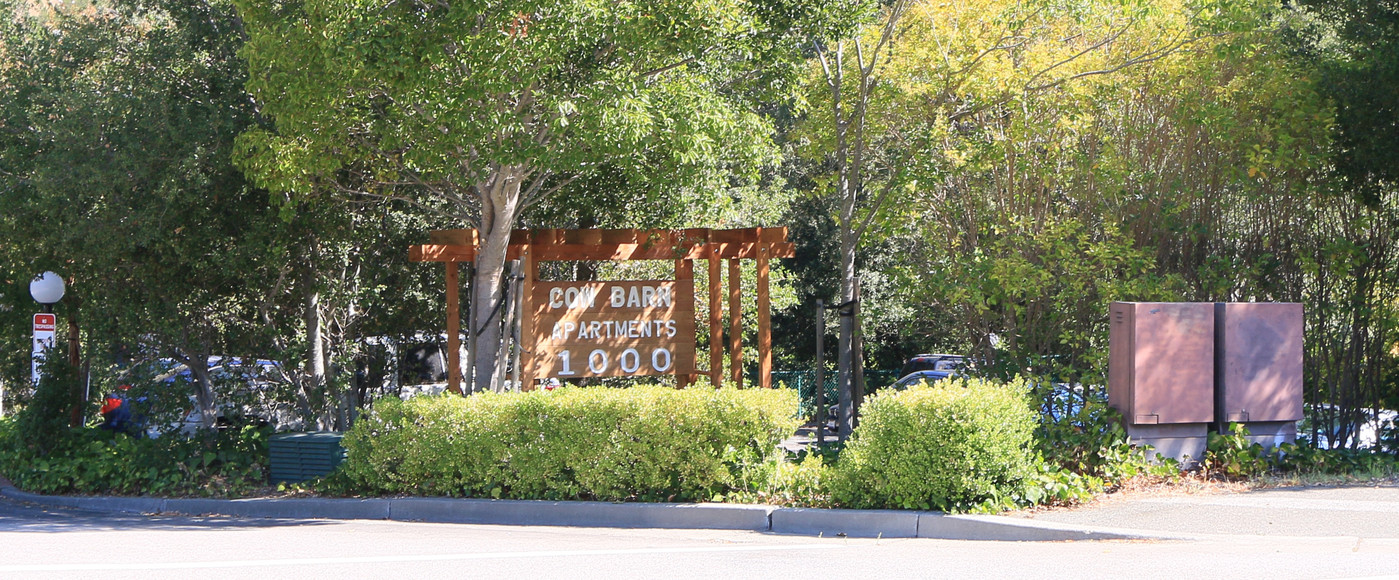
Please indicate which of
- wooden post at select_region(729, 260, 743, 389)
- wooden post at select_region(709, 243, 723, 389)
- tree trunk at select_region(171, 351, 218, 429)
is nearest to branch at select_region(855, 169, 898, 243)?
wooden post at select_region(729, 260, 743, 389)

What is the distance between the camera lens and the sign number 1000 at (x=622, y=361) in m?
12.0

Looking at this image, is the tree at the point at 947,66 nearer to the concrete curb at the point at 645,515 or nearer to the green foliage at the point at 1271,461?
the concrete curb at the point at 645,515

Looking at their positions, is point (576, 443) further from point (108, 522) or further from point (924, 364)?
point (924, 364)

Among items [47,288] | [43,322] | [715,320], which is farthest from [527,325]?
[43,322]

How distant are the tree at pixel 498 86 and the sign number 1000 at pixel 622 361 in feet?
3.91

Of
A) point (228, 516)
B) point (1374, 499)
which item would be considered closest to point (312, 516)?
point (228, 516)

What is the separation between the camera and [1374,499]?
27.6 ft

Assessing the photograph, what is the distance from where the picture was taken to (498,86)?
983 centimetres

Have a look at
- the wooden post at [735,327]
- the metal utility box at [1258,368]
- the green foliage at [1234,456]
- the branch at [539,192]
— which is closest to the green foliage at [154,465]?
the branch at [539,192]

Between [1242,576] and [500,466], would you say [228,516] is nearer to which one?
[500,466]

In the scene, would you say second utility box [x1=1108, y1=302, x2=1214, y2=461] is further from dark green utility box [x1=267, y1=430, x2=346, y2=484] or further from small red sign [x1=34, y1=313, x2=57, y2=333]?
small red sign [x1=34, y1=313, x2=57, y2=333]

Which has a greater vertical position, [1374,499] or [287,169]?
[287,169]

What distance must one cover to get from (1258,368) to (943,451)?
3377 millimetres

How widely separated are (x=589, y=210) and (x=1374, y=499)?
28.9 ft
